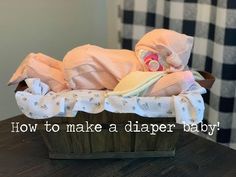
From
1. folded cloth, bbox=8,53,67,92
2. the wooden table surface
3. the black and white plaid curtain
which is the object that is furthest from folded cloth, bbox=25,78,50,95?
the black and white plaid curtain

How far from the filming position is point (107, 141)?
0.93 m

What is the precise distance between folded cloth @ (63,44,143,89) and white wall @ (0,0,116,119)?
0.58 metres

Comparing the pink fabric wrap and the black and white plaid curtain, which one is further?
the black and white plaid curtain

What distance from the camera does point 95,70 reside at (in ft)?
3.11

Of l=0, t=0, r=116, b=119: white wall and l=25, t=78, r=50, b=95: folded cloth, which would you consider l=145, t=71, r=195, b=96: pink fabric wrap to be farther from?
l=0, t=0, r=116, b=119: white wall

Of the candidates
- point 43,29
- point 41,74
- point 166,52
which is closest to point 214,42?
point 166,52

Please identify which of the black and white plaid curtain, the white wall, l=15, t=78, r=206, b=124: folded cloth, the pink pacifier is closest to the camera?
l=15, t=78, r=206, b=124: folded cloth

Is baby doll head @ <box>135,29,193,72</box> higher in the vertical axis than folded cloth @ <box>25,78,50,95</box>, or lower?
higher

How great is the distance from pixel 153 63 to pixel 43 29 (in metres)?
0.72

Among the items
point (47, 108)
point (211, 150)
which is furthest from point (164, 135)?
point (47, 108)

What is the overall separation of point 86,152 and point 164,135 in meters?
0.20

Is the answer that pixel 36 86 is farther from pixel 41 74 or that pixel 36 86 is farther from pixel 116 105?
pixel 116 105

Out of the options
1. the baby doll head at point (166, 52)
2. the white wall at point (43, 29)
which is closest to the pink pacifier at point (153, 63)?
the baby doll head at point (166, 52)

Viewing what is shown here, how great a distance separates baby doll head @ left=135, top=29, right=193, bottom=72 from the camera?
0.94 meters
